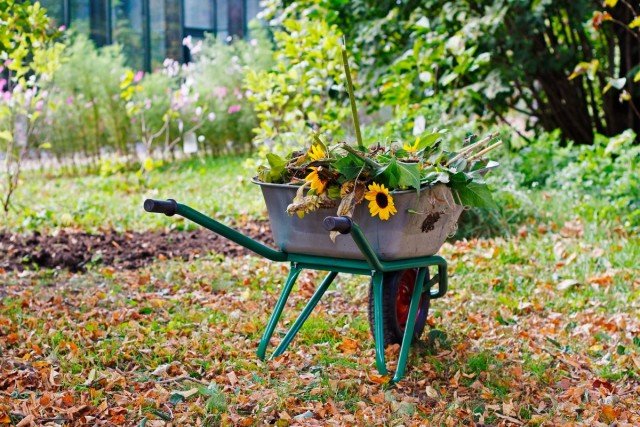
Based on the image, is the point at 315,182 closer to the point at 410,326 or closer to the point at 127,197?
the point at 410,326

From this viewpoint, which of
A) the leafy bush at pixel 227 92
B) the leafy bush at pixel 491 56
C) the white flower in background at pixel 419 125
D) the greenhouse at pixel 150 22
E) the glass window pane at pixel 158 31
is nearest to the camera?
the white flower in background at pixel 419 125

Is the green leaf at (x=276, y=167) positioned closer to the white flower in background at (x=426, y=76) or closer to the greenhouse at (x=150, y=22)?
the white flower in background at (x=426, y=76)

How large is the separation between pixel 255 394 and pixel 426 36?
16.2ft

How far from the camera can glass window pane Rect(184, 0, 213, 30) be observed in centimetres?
1382

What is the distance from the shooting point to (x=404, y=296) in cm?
358

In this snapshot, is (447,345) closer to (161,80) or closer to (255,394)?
(255,394)

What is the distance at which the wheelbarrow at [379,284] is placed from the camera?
3.03m

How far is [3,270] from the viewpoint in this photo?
4.94 m

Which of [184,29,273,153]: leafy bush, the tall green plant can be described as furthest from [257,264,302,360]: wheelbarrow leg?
[184,29,273,153]: leafy bush

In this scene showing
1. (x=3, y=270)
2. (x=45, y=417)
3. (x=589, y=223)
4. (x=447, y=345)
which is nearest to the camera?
(x=45, y=417)

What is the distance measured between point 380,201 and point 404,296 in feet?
2.29

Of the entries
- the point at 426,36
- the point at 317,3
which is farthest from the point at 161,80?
the point at 426,36

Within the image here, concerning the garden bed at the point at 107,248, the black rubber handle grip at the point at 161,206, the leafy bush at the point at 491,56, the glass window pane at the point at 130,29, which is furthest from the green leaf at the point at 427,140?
the glass window pane at the point at 130,29

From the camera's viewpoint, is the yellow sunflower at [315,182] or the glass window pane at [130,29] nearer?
the yellow sunflower at [315,182]
